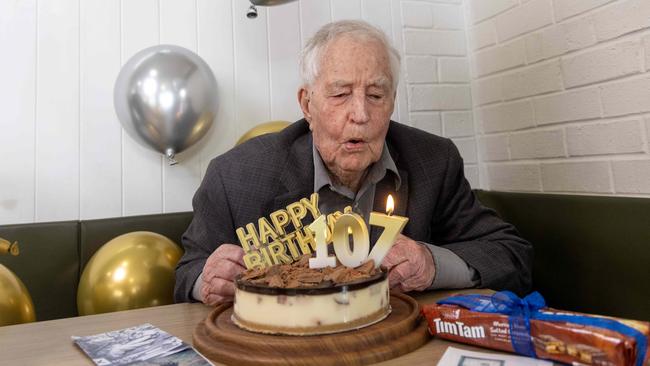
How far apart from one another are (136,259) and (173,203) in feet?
1.81

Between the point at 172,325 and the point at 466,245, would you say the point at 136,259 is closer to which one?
the point at 172,325

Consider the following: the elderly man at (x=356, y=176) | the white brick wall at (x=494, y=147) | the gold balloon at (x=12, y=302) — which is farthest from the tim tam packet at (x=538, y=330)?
the white brick wall at (x=494, y=147)

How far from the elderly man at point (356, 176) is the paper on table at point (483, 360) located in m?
0.44

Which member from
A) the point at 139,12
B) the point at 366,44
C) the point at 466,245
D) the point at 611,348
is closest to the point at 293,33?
the point at 139,12

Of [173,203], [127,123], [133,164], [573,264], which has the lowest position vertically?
[573,264]

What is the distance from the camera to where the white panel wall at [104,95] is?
1.91 m

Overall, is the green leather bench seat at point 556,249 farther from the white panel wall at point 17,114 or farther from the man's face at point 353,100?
the man's face at point 353,100

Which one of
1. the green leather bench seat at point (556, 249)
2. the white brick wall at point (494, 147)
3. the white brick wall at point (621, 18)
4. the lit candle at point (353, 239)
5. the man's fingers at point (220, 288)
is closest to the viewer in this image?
the lit candle at point (353, 239)

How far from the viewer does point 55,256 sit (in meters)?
1.78

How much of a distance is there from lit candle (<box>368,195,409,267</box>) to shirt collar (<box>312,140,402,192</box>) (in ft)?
1.63

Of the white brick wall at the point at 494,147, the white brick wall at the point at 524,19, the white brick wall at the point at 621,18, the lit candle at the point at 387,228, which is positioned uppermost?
the white brick wall at the point at 524,19

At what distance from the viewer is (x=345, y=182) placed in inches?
58.8

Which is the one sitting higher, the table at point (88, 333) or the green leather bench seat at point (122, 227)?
the green leather bench seat at point (122, 227)

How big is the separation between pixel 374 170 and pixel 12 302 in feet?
3.56
